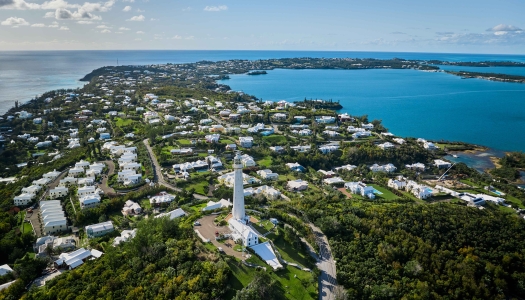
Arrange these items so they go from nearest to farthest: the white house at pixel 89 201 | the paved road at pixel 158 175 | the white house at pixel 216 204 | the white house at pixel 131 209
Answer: the white house at pixel 216 204, the white house at pixel 131 209, the white house at pixel 89 201, the paved road at pixel 158 175

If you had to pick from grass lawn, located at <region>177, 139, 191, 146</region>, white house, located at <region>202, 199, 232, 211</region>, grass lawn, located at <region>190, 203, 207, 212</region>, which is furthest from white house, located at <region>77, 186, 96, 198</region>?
grass lawn, located at <region>177, 139, 191, 146</region>

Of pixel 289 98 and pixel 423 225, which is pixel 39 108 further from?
pixel 423 225

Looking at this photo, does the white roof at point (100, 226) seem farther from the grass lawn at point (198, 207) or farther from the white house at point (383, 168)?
the white house at point (383, 168)

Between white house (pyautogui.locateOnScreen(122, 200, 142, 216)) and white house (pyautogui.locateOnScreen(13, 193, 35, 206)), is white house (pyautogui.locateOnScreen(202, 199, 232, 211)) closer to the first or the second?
white house (pyautogui.locateOnScreen(122, 200, 142, 216))

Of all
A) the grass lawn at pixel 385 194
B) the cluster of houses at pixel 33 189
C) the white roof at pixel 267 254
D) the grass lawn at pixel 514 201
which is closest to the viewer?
the white roof at pixel 267 254

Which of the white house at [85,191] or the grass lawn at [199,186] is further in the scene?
the grass lawn at [199,186]

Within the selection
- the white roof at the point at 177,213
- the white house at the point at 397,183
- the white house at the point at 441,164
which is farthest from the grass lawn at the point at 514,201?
the white roof at the point at 177,213
